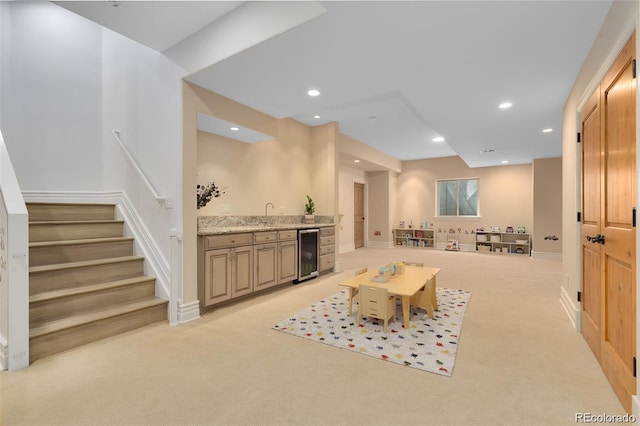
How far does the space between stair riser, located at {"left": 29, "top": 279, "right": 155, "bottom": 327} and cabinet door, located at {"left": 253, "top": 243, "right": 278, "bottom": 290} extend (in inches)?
46.1

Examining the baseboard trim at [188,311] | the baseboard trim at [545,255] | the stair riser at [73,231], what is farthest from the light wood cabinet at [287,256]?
the baseboard trim at [545,255]

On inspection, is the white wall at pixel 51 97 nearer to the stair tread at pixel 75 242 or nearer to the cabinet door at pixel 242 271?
the stair tread at pixel 75 242

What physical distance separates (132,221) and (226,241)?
4.03 feet

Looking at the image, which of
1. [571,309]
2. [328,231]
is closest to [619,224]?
[571,309]

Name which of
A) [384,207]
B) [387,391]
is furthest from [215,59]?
[384,207]

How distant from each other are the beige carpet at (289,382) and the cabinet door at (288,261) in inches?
49.6

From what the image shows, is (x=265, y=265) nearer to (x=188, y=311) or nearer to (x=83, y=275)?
(x=188, y=311)

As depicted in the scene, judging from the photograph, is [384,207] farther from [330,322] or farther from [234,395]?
[234,395]

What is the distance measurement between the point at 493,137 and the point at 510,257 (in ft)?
11.6

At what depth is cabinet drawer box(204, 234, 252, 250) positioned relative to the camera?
3290mm

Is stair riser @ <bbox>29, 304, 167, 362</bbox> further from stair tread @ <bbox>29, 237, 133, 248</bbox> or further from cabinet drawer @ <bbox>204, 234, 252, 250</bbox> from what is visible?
stair tread @ <bbox>29, 237, 133, 248</bbox>

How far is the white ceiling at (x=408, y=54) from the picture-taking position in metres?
2.22

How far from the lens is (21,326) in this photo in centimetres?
Result: 210

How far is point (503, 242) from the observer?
833 cm
